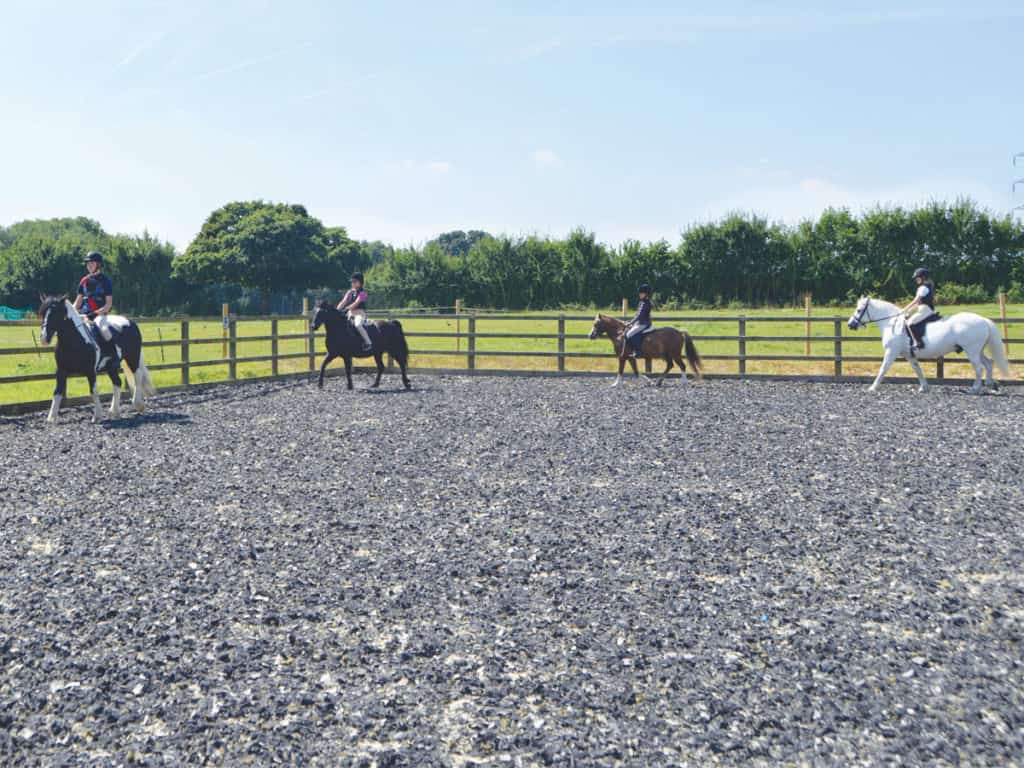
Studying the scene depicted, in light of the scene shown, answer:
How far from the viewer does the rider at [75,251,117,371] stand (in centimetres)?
1165

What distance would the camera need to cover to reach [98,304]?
39.2 feet

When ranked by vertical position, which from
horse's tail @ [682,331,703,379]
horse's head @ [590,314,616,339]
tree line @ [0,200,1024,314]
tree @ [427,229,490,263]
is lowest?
horse's tail @ [682,331,703,379]

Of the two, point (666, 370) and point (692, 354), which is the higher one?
point (692, 354)

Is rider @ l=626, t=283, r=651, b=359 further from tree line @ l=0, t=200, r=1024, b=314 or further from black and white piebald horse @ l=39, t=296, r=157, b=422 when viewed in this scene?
tree line @ l=0, t=200, r=1024, b=314

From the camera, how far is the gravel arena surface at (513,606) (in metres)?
3.09

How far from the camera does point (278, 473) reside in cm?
773

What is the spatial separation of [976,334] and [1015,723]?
1319cm

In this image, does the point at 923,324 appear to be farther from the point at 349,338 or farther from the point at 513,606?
the point at 513,606

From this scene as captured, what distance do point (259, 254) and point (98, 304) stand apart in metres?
48.9

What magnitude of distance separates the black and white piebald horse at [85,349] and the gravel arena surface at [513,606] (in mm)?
2677

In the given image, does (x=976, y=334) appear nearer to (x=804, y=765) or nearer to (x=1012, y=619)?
(x=1012, y=619)

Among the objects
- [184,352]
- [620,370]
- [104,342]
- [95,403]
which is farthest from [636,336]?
[95,403]

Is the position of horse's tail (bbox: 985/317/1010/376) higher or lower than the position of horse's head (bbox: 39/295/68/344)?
lower

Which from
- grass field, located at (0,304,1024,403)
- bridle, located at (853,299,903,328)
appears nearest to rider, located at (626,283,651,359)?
grass field, located at (0,304,1024,403)
